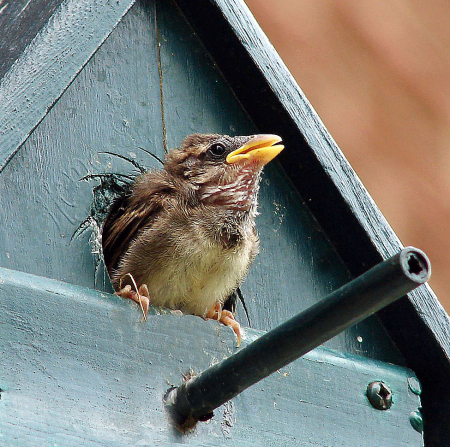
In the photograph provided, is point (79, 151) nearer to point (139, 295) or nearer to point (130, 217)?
point (130, 217)

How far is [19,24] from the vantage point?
305cm

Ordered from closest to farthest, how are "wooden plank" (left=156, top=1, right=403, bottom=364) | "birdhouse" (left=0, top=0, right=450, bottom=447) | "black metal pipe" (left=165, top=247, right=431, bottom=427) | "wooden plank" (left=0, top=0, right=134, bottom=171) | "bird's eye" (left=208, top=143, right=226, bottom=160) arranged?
1. "black metal pipe" (left=165, top=247, right=431, bottom=427)
2. "birdhouse" (left=0, top=0, right=450, bottom=447)
3. "wooden plank" (left=0, top=0, right=134, bottom=171)
4. "wooden plank" (left=156, top=1, right=403, bottom=364)
5. "bird's eye" (left=208, top=143, right=226, bottom=160)

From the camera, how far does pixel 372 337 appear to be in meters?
3.46

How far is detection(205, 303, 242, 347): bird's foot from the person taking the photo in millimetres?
2947

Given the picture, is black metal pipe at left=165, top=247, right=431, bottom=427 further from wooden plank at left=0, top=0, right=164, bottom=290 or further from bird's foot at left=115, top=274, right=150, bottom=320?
wooden plank at left=0, top=0, right=164, bottom=290

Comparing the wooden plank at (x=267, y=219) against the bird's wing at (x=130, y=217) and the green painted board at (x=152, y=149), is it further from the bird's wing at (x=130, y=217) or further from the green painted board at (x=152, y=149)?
the bird's wing at (x=130, y=217)

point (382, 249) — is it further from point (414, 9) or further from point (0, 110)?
point (414, 9)

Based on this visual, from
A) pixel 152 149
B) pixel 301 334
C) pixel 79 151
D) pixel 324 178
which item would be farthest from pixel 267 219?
pixel 301 334

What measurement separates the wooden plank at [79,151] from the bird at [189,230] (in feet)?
0.54

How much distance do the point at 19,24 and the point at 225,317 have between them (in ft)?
3.65

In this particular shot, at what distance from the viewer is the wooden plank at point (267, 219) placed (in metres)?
3.43

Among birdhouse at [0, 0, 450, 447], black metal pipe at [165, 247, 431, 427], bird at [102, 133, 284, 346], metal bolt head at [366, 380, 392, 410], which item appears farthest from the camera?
bird at [102, 133, 284, 346]

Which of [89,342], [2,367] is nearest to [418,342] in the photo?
[89,342]

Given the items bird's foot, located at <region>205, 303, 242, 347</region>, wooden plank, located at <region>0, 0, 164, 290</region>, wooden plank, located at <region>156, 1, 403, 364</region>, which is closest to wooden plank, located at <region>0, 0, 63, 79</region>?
wooden plank, located at <region>0, 0, 164, 290</region>
